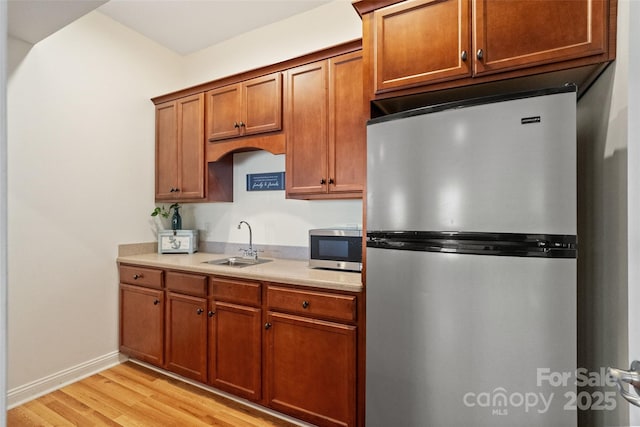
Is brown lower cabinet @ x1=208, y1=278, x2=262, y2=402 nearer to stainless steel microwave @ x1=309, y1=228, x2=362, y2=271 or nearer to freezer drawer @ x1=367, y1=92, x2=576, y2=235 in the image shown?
stainless steel microwave @ x1=309, y1=228, x2=362, y2=271

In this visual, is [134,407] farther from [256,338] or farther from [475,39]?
[475,39]

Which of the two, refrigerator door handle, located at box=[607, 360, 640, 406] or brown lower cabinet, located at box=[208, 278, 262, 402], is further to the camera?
brown lower cabinet, located at box=[208, 278, 262, 402]

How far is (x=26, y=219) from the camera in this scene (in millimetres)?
2268

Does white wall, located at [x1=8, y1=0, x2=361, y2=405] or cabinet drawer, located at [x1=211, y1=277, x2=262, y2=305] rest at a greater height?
white wall, located at [x1=8, y1=0, x2=361, y2=405]

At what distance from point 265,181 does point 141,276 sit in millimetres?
1308

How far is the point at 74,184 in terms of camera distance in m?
2.52

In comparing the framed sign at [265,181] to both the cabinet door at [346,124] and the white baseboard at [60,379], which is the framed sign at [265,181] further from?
the white baseboard at [60,379]

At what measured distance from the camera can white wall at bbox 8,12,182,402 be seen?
224cm

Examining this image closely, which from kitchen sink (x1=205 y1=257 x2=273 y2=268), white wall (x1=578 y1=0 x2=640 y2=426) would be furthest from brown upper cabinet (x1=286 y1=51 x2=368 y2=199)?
white wall (x1=578 y1=0 x2=640 y2=426)

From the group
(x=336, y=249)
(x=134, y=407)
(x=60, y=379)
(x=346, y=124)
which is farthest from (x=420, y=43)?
(x=60, y=379)

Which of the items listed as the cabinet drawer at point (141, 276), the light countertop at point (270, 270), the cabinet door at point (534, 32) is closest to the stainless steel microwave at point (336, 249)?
the light countertop at point (270, 270)

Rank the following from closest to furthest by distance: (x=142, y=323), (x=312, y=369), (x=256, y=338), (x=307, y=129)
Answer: (x=312, y=369)
(x=256, y=338)
(x=307, y=129)
(x=142, y=323)

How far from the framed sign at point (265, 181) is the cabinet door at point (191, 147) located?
424 millimetres

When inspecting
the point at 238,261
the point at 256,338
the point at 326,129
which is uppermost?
the point at 326,129
